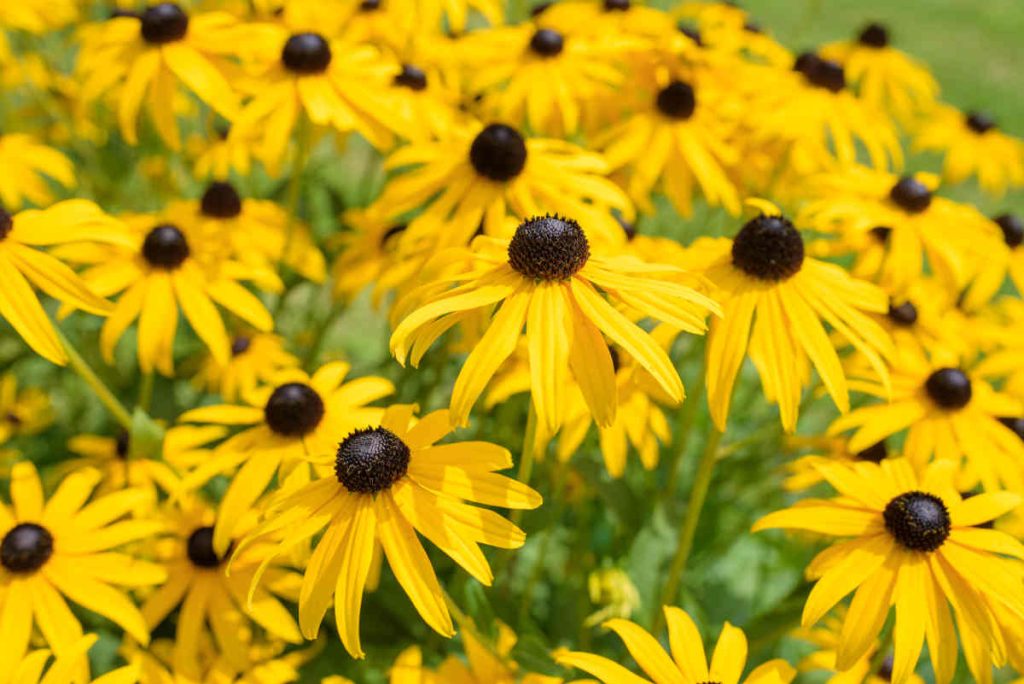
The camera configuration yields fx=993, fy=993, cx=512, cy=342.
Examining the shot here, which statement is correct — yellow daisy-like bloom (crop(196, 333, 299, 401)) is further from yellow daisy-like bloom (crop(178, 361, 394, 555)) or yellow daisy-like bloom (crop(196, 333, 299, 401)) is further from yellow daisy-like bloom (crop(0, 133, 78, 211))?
yellow daisy-like bloom (crop(0, 133, 78, 211))

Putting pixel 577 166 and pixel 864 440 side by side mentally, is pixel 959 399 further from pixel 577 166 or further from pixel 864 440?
pixel 577 166

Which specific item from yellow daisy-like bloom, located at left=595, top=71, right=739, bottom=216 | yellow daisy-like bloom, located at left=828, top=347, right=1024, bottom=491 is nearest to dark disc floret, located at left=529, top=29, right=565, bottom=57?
yellow daisy-like bloom, located at left=595, top=71, right=739, bottom=216

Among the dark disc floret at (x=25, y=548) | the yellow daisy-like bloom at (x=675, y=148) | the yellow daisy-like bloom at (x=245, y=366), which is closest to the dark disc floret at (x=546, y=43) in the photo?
the yellow daisy-like bloom at (x=675, y=148)

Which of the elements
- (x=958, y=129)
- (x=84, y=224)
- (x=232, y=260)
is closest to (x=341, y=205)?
(x=232, y=260)

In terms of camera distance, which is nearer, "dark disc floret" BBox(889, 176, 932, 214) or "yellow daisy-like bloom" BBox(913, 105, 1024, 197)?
"dark disc floret" BBox(889, 176, 932, 214)

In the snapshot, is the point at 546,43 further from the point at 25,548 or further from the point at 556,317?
the point at 25,548

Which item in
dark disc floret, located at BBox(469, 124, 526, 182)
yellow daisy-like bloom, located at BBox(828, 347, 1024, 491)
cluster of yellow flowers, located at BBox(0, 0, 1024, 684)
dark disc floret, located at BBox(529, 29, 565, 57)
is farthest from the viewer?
dark disc floret, located at BBox(529, 29, 565, 57)

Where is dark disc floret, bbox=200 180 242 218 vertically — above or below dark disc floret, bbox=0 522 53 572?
above
